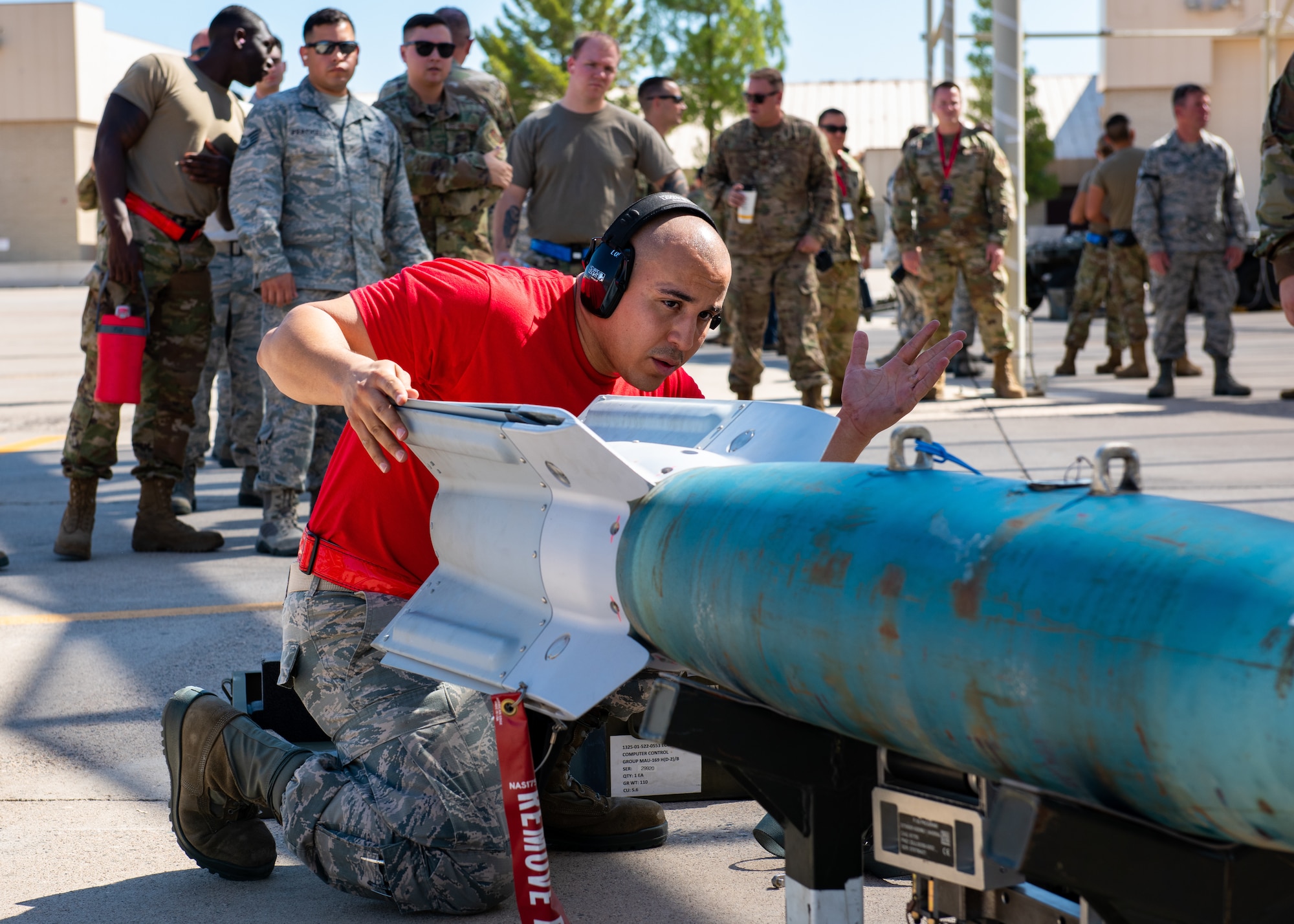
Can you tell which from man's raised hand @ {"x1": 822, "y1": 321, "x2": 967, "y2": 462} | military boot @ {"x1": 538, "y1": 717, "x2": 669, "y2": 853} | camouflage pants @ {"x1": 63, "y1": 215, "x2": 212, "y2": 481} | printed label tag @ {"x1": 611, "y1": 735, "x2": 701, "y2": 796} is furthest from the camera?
camouflage pants @ {"x1": 63, "y1": 215, "x2": 212, "y2": 481}

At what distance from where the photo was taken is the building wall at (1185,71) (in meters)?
32.6

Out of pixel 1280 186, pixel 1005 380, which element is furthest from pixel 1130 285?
pixel 1280 186

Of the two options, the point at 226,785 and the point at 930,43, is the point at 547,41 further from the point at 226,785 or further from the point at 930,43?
the point at 226,785

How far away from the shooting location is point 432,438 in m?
2.11

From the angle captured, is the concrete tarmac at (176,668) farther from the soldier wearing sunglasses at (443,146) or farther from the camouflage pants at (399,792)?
the soldier wearing sunglasses at (443,146)

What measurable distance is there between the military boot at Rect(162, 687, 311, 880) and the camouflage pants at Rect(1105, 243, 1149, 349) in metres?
9.91

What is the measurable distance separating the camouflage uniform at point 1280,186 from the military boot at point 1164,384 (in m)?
5.81

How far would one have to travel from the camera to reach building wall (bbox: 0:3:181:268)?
41375 mm

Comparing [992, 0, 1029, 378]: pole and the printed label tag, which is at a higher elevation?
[992, 0, 1029, 378]: pole

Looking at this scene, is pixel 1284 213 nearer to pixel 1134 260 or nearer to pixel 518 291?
pixel 518 291

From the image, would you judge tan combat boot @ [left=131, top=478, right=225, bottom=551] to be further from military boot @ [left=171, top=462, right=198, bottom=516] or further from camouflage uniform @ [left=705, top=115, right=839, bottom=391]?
camouflage uniform @ [left=705, top=115, right=839, bottom=391]

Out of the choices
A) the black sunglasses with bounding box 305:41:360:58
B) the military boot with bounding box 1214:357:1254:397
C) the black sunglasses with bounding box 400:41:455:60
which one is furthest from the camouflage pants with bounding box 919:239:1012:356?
the black sunglasses with bounding box 305:41:360:58

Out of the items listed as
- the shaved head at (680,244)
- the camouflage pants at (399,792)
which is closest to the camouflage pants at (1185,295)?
the shaved head at (680,244)

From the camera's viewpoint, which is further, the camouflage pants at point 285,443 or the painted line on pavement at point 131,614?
the camouflage pants at point 285,443
